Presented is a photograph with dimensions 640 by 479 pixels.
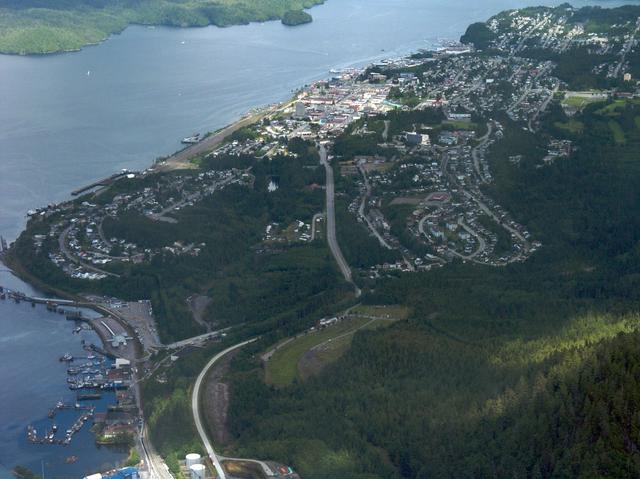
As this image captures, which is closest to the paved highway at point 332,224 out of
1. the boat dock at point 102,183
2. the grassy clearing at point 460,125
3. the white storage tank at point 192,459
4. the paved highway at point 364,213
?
the paved highway at point 364,213

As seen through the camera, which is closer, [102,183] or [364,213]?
[364,213]

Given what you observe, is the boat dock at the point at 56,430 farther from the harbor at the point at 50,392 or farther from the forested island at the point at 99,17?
the forested island at the point at 99,17

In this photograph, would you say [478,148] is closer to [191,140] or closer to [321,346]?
[191,140]

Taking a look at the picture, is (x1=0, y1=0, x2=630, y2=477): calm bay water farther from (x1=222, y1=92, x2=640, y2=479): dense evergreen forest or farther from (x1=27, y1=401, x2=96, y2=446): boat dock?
(x1=222, y1=92, x2=640, y2=479): dense evergreen forest

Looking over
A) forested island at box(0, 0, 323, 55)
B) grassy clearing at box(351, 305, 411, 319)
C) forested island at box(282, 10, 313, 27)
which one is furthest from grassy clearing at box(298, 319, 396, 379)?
forested island at box(282, 10, 313, 27)

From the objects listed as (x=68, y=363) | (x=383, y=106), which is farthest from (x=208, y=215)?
(x=383, y=106)

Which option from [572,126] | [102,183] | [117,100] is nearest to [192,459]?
[102,183]
